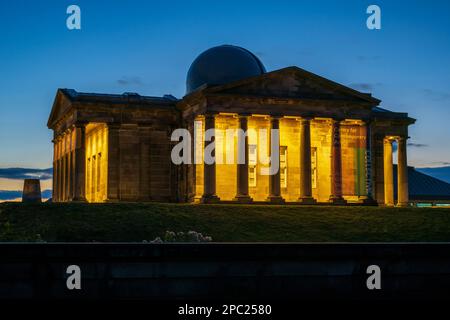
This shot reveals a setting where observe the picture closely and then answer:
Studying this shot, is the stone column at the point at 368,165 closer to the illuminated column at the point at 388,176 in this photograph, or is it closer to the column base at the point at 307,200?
the illuminated column at the point at 388,176

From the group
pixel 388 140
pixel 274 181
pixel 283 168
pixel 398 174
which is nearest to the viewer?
pixel 274 181

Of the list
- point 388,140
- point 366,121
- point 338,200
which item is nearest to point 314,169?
point 338,200

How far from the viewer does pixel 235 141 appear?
53750mm

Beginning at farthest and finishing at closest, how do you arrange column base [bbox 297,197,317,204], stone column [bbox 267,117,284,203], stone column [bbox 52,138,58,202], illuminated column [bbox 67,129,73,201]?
stone column [bbox 52,138,58,202], illuminated column [bbox 67,129,73,201], column base [bbox 297,197,317,204], stone column [bbox 267,117,284,203]

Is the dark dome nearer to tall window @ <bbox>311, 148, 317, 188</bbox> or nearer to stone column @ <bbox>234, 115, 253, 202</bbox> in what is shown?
stone column @ <bbox>234, 115, 253, 202</bbox>

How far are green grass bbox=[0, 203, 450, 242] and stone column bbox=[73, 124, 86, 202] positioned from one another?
35.8 feet

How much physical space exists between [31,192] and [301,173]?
19313 mm

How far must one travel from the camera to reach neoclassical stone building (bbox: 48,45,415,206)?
5144 cm

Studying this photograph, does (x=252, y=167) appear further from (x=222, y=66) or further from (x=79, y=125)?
(x=79, y=125)

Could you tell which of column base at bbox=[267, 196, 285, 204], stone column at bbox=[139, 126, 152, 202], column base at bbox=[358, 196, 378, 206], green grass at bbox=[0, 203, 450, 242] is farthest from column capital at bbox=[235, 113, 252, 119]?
column base at bbox=[358, 196, 378, 206]

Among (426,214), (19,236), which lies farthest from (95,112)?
(426,214)
